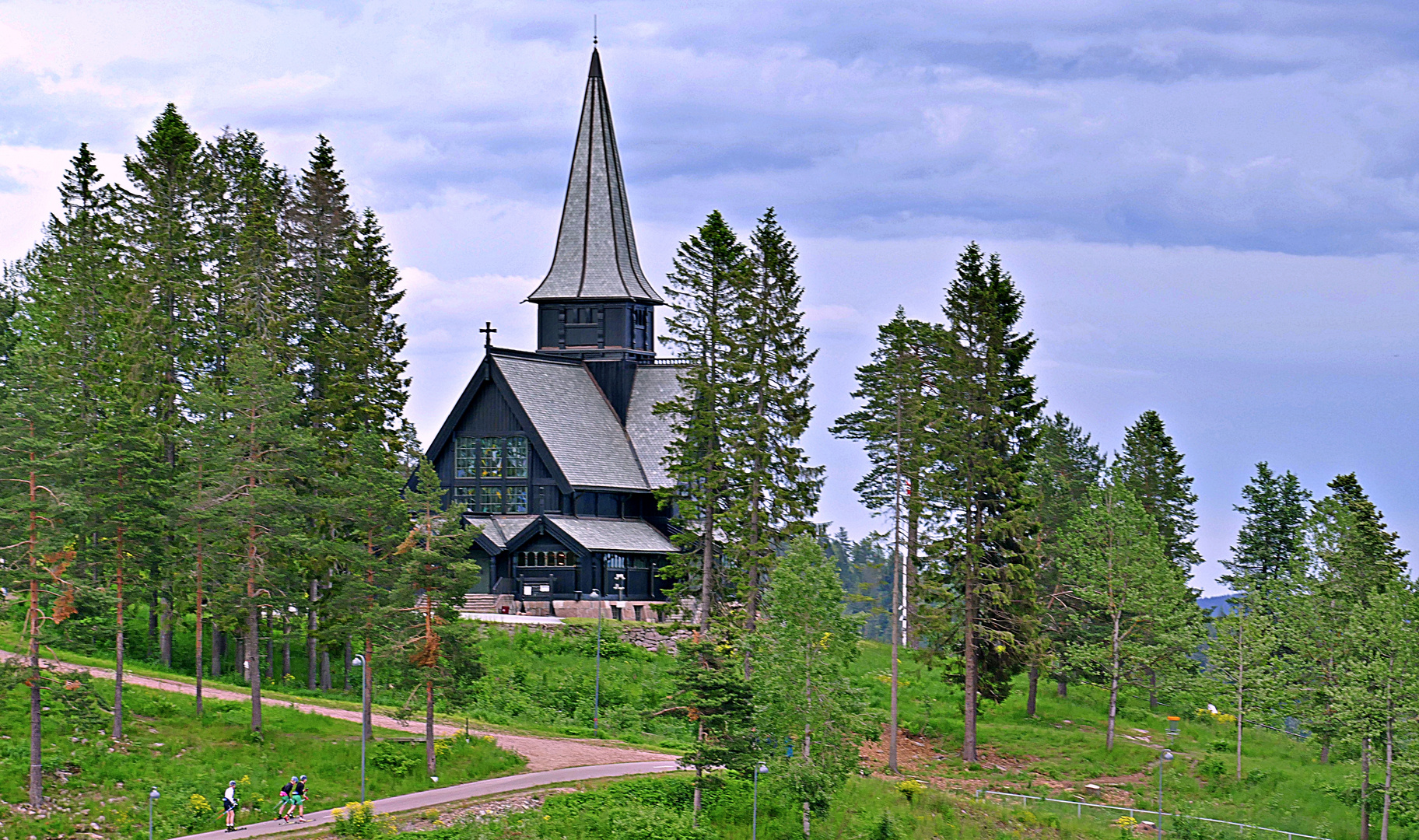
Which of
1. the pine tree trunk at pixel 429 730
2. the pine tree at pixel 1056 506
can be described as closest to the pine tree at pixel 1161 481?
the pine tree at pixel 1056 506

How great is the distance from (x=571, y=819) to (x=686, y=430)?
18.9 m

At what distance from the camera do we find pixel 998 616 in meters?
51.6

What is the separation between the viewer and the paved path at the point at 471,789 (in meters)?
35.3

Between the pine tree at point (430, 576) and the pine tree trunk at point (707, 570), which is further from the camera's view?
the pine tree trunk at point (707, 570)

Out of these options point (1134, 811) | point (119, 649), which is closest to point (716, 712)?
point (1134, 811)

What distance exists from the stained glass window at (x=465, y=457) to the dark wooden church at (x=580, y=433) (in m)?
0.05

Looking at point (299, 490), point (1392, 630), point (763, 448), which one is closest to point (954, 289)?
point (763, 448)

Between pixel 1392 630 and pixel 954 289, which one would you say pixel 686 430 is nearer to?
pixel 954 289

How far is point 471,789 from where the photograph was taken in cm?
3931

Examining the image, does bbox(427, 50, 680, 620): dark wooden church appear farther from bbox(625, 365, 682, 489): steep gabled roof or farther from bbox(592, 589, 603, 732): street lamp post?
bbox(592, 589, 603, 732): street lamp post

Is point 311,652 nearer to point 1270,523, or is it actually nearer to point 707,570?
point 707,570

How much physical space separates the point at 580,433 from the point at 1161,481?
27723 millimetres

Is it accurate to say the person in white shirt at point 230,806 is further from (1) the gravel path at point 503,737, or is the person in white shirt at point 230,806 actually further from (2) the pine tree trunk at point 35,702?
(1) the gravel path at point 503,737

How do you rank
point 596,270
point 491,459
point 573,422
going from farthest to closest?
1. point 596,270
2. point 573,422
3. point 491,459
